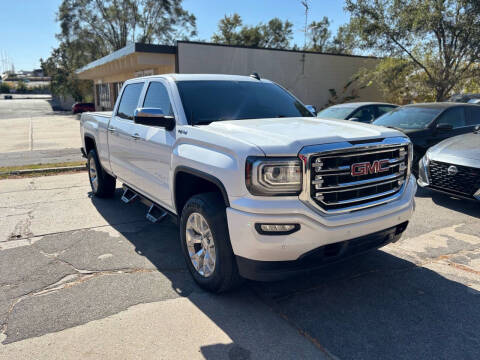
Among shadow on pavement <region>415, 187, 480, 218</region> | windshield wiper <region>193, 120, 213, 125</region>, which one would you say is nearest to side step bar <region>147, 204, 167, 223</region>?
windshield wiper <region>193, 120, 213, 125</region>

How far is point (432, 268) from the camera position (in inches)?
155

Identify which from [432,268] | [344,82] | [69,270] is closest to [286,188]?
[432,268]

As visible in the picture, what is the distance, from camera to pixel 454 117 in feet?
26.7

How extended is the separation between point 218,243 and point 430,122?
6466 mm

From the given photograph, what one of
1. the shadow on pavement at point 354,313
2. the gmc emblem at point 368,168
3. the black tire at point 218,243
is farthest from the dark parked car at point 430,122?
the black tire at point 218,243

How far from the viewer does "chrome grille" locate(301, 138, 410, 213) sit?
9.29ft

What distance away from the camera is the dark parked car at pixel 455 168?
18.4 ft

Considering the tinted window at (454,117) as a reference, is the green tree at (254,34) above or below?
above

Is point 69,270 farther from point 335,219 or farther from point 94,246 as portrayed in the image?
point 335,219

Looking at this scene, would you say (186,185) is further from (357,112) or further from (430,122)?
(357,112)

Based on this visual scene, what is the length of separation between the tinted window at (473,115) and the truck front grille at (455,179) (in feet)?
9.67

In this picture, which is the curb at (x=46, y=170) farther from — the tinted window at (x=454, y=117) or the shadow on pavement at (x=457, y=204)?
the tinted window at (x=454, y=117)

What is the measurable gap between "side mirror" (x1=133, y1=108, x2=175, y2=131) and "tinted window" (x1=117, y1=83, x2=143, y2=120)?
1.41m

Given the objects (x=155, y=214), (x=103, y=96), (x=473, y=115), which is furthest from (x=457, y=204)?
(x=103, y=96)
